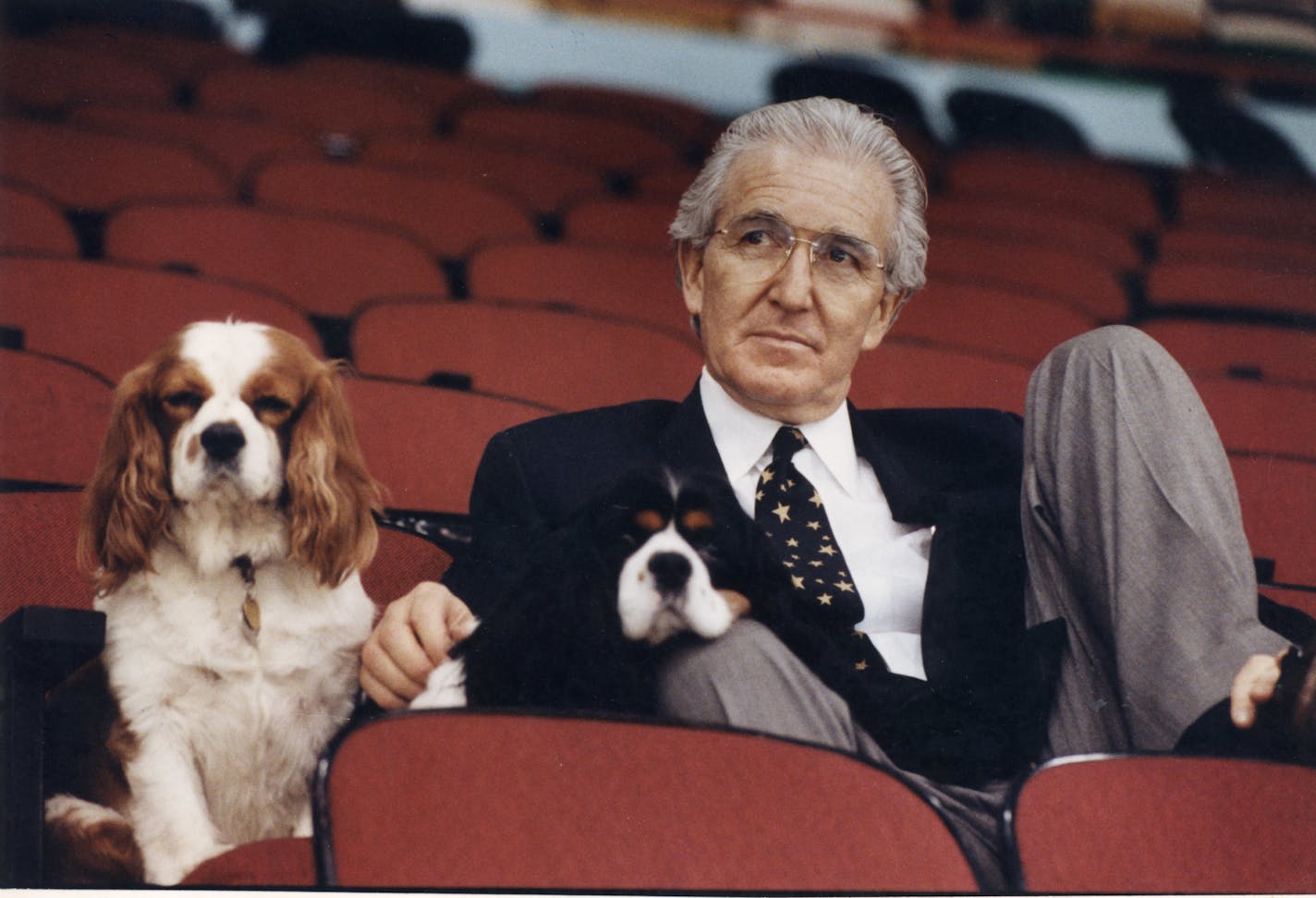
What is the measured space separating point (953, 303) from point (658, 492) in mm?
915

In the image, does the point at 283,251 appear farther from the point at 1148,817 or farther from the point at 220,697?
the point at 1148,817

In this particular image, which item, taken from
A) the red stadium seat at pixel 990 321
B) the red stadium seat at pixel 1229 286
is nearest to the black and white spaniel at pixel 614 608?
the red stadium seat at pixel 990 321

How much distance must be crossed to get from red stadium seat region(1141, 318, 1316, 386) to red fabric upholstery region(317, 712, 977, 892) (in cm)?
96

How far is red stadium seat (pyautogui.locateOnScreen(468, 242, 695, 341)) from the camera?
1.87m

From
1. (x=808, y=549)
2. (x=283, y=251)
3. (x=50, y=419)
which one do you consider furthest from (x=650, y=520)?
(x=283, y=251)

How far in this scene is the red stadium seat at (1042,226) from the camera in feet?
7.69

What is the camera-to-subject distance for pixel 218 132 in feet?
8.11

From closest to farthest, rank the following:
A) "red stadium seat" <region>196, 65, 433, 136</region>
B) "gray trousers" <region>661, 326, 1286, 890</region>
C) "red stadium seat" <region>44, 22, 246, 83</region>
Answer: "gray trousers" <region>661, 326, 1286, 890</region>
"red stadium seat" <region>44, 22, 246, 83</region>
"red stadium seat" <region>196, 65, 433, 136</region>

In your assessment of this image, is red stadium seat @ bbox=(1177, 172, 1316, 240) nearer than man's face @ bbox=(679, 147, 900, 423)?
No

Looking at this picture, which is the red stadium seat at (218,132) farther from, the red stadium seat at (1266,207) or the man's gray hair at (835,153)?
the red stadium seat at (1266,207)

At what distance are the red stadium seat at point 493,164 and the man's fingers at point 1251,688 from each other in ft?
4.23

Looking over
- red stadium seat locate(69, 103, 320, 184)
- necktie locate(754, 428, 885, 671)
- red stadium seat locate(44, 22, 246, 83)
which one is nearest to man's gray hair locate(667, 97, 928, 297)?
necktie locate(754, 428, 885, 671)

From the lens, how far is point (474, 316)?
2.04m

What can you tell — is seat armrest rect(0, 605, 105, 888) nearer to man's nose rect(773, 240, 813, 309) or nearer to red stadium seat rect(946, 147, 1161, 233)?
man's nose rect(773, 240, 813, 309)
